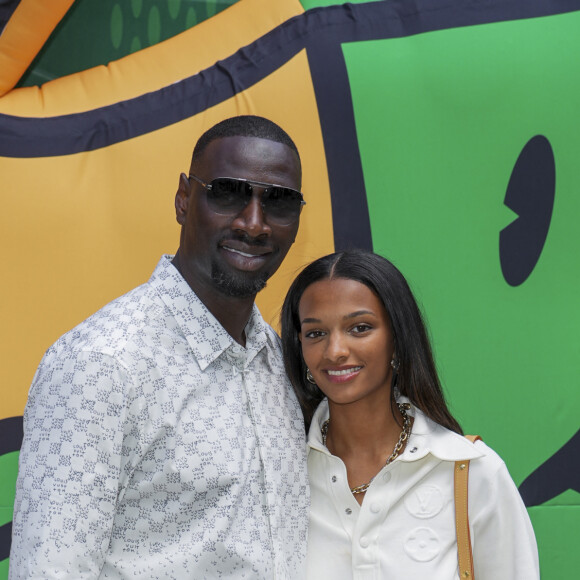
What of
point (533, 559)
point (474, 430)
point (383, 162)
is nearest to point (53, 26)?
point (383, 162)

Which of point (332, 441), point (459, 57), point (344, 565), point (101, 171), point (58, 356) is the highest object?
point (459, 57)

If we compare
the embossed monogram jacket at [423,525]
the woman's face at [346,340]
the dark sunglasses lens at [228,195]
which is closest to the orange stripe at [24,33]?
the dark sunglasses lens at [228,195]

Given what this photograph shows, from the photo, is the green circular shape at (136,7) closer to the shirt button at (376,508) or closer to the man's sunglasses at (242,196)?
the man's sunglasses at (242,196)

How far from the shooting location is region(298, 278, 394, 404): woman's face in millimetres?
1575

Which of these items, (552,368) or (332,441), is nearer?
(332,441)

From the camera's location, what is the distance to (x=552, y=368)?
2.19m

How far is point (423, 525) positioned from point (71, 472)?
24.9 inches

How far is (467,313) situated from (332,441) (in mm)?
682

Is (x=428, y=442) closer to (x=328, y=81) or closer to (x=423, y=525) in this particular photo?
(x=423, y=525)

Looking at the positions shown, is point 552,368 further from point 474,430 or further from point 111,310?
point 111,310

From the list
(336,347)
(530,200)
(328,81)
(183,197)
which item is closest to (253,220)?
(183,197)

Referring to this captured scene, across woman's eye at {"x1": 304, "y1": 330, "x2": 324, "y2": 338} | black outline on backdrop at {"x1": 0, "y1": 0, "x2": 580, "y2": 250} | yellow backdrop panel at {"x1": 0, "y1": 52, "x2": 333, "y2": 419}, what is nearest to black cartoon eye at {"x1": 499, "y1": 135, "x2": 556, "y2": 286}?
black outline on backdrop at {"x1": 0, "y1": 0, "x2": 580, "y2": 250}

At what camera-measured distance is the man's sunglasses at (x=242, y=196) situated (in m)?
1.48

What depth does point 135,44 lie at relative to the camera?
239cm
